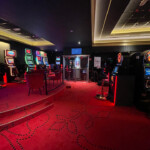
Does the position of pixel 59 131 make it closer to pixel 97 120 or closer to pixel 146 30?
pixel 97 120

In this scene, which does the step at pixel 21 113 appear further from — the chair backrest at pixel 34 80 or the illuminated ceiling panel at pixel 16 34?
the illuminated ceiling panel at pixel 16 34

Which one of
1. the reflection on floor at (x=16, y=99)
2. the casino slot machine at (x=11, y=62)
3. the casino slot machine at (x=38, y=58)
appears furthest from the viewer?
the casino slot machine at (x=38, y=58)

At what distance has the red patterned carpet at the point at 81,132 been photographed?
4.78 ft

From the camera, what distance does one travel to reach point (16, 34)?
5812mm

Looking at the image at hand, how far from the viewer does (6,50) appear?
5.48 m

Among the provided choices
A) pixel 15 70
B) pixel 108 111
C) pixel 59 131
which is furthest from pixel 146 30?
pixel 15 70

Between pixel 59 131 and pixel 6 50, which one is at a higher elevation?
pixel 6 50

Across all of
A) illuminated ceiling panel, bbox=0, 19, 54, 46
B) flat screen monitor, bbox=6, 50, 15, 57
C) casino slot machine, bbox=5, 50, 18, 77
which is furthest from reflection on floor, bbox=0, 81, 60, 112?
illuminated ceiling panel, bbox=0, 19, 54, 46

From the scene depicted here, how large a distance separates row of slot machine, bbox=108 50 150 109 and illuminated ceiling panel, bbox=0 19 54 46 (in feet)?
18.5

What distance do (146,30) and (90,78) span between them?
4879 mm

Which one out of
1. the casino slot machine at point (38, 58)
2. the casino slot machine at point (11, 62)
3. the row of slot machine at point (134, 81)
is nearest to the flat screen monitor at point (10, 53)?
the casino slot machine at point (11, 62)

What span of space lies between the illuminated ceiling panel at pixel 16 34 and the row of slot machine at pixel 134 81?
5.63 meters

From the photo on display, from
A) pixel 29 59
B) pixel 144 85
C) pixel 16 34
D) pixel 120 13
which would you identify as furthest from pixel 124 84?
pixel 29 59

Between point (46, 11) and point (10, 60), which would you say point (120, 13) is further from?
point (10, 60)
